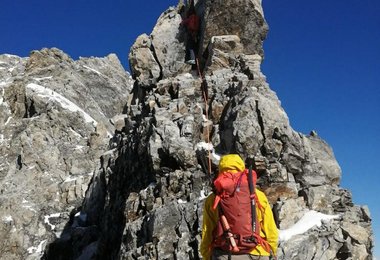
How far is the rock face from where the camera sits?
2214 cm

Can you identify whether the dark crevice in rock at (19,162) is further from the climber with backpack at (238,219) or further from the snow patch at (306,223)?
the climber with backpack at (238,219)

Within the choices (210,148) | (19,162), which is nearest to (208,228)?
(210,148)

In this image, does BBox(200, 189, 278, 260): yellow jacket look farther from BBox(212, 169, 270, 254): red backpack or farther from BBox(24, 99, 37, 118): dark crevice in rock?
BBox(24, 99, 37, 118): dark crevice in rock

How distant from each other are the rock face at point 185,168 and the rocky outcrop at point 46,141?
28 centimetres

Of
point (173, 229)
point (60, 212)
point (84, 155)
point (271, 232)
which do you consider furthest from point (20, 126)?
point (271, 232)

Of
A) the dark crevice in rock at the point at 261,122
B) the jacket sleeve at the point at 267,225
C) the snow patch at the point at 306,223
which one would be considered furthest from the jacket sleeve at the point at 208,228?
the dark crevice in rock at the point at 261,122

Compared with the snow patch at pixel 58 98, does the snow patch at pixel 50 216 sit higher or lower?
lower

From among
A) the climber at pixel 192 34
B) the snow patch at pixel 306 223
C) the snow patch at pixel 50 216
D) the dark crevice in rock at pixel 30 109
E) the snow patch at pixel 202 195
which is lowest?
the snow patch at pixel 306 223

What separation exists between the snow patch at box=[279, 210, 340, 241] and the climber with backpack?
1393cm

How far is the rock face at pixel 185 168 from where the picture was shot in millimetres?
22141

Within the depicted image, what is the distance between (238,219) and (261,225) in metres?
0.51

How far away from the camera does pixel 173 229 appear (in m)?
22.4

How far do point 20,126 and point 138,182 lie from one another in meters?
46.6

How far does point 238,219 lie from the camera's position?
6.78 metres
